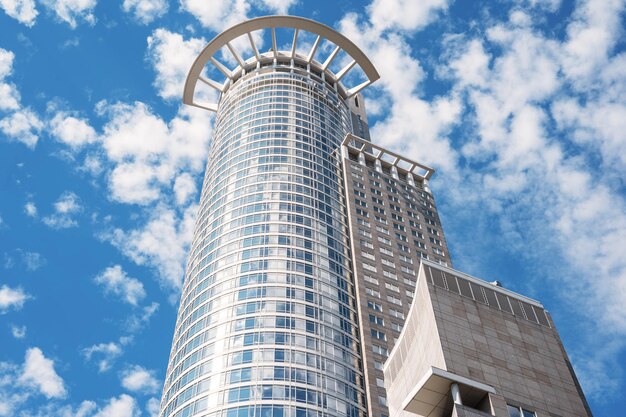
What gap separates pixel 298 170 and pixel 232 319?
3546cm

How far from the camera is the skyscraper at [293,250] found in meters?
80.8

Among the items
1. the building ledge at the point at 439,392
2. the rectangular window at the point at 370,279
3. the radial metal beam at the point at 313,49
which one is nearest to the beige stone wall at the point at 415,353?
the building ledge at the point at 439,392

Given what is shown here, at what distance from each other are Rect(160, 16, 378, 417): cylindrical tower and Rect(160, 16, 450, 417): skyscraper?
0.22m

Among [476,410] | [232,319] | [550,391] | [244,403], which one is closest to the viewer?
[476,410]

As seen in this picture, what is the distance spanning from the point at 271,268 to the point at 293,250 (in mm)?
5209

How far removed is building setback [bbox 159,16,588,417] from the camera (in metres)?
80.8

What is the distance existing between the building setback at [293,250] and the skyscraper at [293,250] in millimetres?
220

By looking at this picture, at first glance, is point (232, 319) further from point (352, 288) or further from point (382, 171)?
point (382, 171)

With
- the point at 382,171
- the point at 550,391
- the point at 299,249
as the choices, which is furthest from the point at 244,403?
the point at 382,171

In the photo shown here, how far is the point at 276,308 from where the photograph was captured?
87938mm

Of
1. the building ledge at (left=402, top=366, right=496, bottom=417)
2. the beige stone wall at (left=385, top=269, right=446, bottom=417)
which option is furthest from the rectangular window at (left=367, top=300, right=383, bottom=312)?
the building ledge at (left=402, top=366, right=496, bottom=417)

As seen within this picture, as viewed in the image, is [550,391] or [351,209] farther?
[351,209]

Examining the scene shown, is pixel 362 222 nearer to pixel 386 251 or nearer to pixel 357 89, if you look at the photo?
pixel 386 251

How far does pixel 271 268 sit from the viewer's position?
308ft
